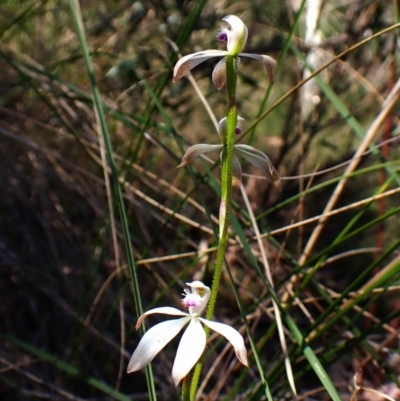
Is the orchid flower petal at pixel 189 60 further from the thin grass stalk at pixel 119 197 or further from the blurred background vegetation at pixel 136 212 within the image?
the blurred background vegetation at pixel 136 212

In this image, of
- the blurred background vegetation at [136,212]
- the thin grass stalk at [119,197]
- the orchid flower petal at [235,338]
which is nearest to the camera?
the orchid flower petal at [235,338]

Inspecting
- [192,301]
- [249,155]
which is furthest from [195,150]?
[192,301]

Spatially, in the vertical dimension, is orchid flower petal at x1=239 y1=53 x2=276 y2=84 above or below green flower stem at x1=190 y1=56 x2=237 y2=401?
above

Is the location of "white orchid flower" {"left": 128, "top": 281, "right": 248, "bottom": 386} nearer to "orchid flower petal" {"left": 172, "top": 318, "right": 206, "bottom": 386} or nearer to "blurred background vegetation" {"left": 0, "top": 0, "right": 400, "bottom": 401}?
"orchid flower petal" {"left": 172, "top": 318, "right": 206, "bottom": 386}

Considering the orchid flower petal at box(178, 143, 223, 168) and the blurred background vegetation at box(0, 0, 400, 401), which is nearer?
the orchid flower petal at box(178, 143, 223, 168)

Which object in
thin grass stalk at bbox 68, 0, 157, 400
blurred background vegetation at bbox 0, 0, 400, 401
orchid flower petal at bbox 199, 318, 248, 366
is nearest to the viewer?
orchid flower petal at bbox 199, 318, 248, 366

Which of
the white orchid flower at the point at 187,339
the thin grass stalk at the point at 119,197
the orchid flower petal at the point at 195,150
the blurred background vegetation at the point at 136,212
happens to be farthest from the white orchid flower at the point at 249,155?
the blurred background vegetation at the point at 136,212

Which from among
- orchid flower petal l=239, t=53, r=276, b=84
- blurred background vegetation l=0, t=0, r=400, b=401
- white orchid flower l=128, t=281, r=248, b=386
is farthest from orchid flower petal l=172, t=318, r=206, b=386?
blurred background vegetation l=0, t=0, r=400, b=401

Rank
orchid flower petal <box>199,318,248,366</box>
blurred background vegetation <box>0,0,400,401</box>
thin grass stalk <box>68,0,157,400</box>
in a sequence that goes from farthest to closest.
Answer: blurred background vegetation <box>0,0,400,401</box>, thin grass stalk <box>68,0,157,400</box>, orchid flower petal <box>199,318,248,366</box>
